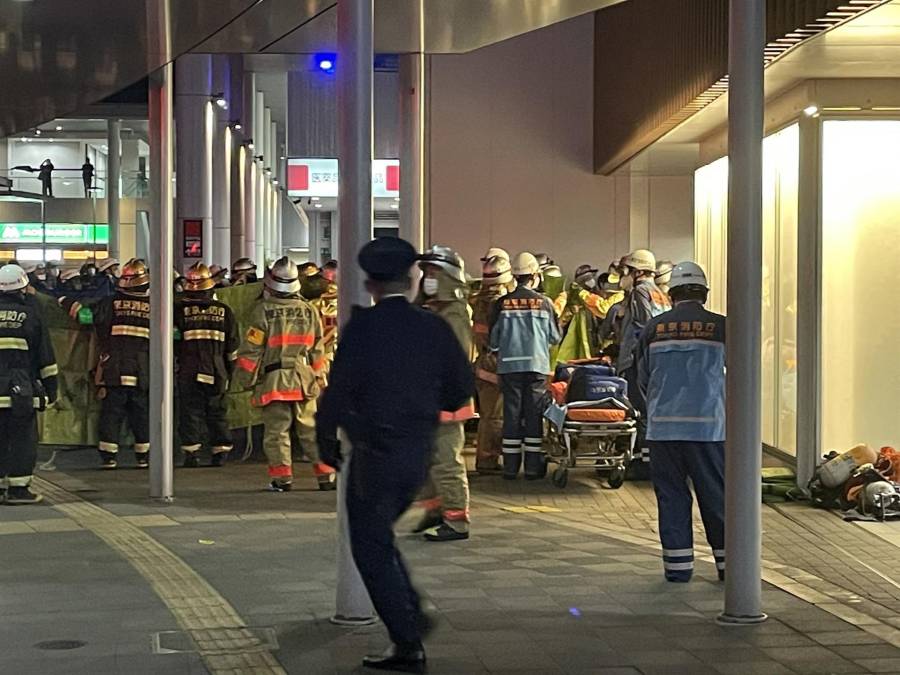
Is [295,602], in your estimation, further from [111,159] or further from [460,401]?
[111,159]

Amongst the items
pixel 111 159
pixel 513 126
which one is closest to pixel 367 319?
pixel 513 126

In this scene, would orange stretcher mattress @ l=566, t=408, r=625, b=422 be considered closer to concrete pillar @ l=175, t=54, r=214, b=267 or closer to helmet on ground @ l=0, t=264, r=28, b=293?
helmet on ground @ l=0, t=264, r=28, b=293

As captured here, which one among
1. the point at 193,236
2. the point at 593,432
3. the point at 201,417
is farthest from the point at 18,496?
the point at 193,236

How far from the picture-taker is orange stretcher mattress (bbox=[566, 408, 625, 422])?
1272cm

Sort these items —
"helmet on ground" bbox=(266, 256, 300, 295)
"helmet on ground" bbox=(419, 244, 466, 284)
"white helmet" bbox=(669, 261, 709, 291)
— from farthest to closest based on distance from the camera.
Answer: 1. "helmet on ground" bbox=(266, 256, 300, 295)
2. "helmet on ground" bbox=(419, 244, 466, 284)
3. "white helmet" bbox=(669, 261, 709, 291)

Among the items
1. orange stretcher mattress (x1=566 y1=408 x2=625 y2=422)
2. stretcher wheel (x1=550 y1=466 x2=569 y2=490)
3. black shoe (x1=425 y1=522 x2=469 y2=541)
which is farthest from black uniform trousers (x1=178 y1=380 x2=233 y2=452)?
black shoe (x1=425 y1=522 x2=469 y2=541)

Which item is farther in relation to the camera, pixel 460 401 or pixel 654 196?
pixel 654 196

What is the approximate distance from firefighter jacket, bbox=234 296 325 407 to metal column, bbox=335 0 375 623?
211 inches

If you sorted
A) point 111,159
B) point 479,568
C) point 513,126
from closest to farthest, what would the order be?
point 479,568, point 513,126, point 111,159

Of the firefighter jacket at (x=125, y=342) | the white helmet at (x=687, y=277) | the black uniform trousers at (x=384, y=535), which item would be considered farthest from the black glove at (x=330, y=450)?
the firefighter jacket at (x=125, y=342)


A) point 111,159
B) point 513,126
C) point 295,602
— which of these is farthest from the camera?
point 111,159

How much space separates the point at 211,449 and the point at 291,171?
13.2 m

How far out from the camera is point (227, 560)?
9289 millimetres

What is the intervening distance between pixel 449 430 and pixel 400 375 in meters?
3.84
